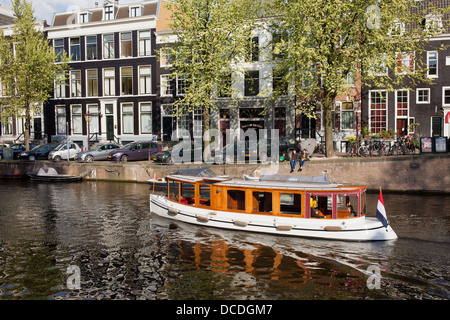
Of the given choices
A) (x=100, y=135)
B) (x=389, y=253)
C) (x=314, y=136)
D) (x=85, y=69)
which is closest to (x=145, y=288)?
(x=389, y=253)

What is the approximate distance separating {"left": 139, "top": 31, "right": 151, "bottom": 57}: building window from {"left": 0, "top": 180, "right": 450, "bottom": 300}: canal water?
25.7 meters

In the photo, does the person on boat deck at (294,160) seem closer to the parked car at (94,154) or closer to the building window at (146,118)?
the parked car at (94,154)

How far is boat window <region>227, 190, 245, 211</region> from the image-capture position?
18.1m

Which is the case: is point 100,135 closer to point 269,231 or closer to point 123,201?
point 123,201

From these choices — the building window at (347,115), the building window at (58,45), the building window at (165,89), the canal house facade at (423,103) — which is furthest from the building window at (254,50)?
the building window at (58,45)

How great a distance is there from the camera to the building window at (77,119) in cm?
4584

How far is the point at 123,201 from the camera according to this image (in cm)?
2450

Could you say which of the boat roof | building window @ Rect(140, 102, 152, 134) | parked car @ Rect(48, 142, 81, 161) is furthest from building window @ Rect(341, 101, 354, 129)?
parked car @ Rect(48, 142, 81, 161)

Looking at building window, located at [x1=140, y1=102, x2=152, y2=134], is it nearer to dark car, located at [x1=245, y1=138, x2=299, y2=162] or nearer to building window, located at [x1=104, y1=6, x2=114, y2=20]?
building window, located at [x1=104, y1=6, x2=114, y2=20]

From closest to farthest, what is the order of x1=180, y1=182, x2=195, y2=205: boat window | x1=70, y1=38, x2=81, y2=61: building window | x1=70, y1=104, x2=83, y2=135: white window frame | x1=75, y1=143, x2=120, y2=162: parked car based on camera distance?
x1=180, y1=182, x2=195, y2=205: boat window < x1=75, y1=143, x2=120, y2=162: parked car < x1=70, y1=104, x2=83, y2=135: white window frame < x1=70, y1=38, x2=81, y2=61: building window

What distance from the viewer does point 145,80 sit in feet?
142

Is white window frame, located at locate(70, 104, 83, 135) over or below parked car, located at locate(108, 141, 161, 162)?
over

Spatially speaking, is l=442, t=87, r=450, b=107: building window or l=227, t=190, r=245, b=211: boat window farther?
l=442, t=87, r=450, b=107: building window

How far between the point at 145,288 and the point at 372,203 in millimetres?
15184
